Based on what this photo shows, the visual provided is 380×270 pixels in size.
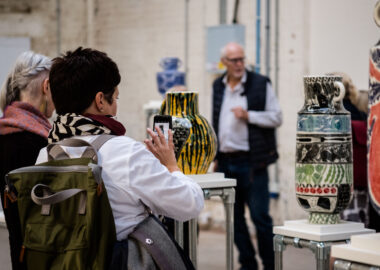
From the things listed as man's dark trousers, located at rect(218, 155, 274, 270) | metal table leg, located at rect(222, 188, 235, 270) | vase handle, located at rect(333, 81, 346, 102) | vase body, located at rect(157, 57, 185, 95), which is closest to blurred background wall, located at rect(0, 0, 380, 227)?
vase body, located at rect(157, 57, 185, 95)

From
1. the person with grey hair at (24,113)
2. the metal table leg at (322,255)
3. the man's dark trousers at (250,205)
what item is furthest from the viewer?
the man's dark trousers at (250,205)

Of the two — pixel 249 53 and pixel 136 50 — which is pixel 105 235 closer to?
pixel 249 53

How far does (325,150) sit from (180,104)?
693 millimetres

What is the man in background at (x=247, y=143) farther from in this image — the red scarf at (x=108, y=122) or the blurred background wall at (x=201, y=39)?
the red scarf at (x=108, y=122)

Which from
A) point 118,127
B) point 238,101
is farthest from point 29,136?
point 238,101

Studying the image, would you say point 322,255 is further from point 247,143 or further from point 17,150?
point 247,143

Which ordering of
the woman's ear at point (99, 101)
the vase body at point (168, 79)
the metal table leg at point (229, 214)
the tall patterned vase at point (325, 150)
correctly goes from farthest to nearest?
the vase body at point (168, 79)
the metal table leg at point (229, 214)
the tall patterned vase at point (325, 150)
the woman's ear at point (99, 101)

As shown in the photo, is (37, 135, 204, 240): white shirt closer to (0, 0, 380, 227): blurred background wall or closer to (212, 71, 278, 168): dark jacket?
(212, 71, 278, 168): dark jacket

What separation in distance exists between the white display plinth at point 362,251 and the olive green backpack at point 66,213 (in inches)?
23.5

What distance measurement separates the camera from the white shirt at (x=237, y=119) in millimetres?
4434

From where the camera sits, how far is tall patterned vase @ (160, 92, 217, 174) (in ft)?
9.36

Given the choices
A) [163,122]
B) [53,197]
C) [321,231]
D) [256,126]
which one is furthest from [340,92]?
[256,126]

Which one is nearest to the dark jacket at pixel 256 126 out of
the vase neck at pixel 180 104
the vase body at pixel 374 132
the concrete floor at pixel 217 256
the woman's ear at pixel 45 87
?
the concrete floor at pixel 217 256

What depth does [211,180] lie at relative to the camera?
2.88 meters
